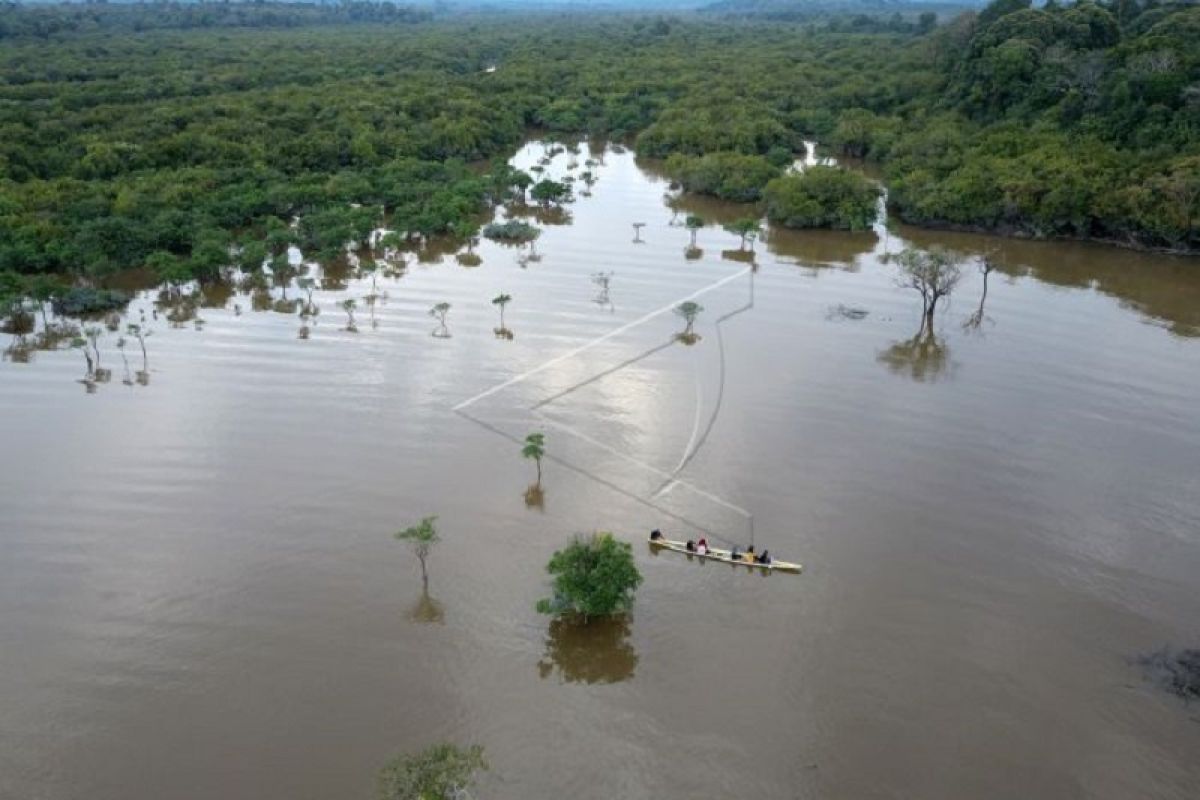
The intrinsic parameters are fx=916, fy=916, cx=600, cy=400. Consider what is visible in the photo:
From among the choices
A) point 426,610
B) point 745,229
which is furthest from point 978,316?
point 426,610

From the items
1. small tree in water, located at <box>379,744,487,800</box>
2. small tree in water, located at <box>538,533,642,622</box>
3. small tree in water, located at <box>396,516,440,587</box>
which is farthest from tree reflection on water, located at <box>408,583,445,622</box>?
Answer: small tree in water, located at <box>379,744,487,800</box>

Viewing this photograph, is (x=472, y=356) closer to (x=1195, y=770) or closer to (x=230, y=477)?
(x=230, y=477)

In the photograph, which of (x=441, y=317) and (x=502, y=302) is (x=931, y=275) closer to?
(x=502, y=302)

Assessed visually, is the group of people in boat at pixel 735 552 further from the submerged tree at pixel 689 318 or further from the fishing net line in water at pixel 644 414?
the submerged tree at pixel 689 318

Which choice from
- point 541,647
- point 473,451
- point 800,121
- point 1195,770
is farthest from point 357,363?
point 800,121

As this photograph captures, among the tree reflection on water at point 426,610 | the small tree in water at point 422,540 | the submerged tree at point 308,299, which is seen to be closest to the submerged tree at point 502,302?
the submerged tree at point 308,299

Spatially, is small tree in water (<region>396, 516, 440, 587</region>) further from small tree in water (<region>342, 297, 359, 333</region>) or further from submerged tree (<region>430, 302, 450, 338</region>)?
small tree in water (<region>342, 297, 359, 333</region>)
